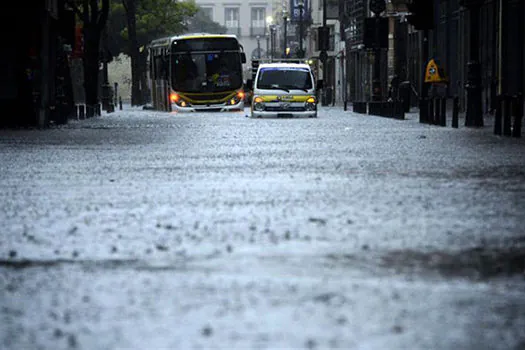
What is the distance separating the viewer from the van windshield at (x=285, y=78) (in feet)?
154

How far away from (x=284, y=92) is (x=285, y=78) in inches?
49.3

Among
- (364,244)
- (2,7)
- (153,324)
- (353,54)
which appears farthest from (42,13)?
(353,54)

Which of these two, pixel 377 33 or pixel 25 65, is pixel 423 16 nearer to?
pixel 25 65

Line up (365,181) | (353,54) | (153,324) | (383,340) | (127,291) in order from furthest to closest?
(353,54)
(365,181)
(127,291)
(153,324)
(383,340)

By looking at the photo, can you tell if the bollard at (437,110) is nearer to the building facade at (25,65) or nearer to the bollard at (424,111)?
the bollard at (424,111)

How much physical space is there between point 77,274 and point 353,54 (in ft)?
273

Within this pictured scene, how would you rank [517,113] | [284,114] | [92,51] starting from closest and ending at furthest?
[517,113] → [284,114] → [92,51]

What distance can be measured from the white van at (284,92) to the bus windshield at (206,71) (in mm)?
9832

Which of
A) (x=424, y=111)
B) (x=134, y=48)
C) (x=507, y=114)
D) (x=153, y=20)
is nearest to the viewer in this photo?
(x=507, y=114)

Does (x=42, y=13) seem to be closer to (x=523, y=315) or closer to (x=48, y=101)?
(x=48, y=101)

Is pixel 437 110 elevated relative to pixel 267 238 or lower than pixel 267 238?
lower

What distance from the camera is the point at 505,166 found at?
667 inches

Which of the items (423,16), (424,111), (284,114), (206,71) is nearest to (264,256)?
(423,16)

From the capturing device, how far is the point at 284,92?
4616 cm
